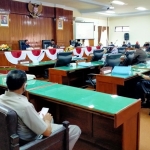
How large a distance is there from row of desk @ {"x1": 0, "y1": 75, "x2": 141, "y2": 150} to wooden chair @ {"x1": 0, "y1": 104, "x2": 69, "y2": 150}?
415mm

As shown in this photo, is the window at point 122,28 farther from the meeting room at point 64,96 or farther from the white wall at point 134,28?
the meeting room at point 64,96

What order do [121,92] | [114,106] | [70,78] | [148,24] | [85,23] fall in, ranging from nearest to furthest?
[114,106] → [121,92] → [70,78] → [85,23] → [148,24]

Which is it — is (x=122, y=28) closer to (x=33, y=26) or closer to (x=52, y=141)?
(x=33, y=26)

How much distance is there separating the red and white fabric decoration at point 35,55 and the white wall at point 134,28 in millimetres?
9536

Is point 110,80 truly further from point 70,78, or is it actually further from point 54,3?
point 54,3

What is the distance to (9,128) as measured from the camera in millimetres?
1286

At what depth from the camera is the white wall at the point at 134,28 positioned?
14.1 meters

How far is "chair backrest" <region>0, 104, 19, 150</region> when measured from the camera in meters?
1.26

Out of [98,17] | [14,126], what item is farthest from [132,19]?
[14,126]

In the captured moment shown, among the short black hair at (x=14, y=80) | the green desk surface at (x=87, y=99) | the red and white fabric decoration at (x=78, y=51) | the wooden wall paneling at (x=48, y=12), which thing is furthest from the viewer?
the wooden wall paneling at (x=48, y=12)

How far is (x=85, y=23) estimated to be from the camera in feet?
41.3

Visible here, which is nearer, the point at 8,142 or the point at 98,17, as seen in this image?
the point at 8,142

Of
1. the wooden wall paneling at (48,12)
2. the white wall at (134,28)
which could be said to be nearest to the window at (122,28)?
the white wall at (134,28)

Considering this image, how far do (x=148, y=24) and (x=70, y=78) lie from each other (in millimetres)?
10764
